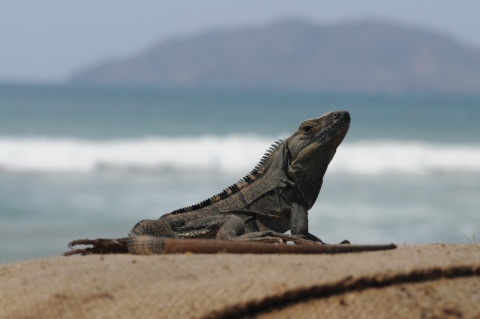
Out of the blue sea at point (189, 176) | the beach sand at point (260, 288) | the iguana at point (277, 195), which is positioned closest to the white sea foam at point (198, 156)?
the blue sea at point (189, 176)

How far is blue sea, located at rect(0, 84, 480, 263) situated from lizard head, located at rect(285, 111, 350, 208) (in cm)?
115

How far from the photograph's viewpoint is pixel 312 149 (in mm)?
6590

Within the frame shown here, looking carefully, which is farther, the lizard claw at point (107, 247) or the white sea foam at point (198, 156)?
the white sea foam at point (198, 156)

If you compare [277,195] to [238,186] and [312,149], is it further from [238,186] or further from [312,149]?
[312,149]

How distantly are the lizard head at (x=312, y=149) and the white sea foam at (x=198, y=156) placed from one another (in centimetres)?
2112

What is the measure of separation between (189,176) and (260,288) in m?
22.1

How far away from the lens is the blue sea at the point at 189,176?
17000 mm

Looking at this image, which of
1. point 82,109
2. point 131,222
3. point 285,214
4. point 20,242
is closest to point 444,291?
point 285,214

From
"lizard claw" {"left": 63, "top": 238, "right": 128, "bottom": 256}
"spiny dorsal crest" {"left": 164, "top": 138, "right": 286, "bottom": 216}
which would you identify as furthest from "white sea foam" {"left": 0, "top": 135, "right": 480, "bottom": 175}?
"lizard claw" {"left": 63, "top": 238, "right": 128, "bottom": 256}

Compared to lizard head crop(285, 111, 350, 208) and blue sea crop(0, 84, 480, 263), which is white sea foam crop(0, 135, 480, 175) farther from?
lizard head crop(285, 111, 350, 208)

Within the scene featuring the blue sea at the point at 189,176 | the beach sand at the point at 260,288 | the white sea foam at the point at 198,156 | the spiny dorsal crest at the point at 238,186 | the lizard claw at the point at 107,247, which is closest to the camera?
the beach sand at the point at 260,288

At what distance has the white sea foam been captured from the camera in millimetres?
29003

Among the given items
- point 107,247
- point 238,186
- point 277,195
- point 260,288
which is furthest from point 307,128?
point 260,288

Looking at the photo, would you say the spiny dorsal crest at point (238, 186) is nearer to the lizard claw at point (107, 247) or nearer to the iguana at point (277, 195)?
the iguana at point (277, 195)
